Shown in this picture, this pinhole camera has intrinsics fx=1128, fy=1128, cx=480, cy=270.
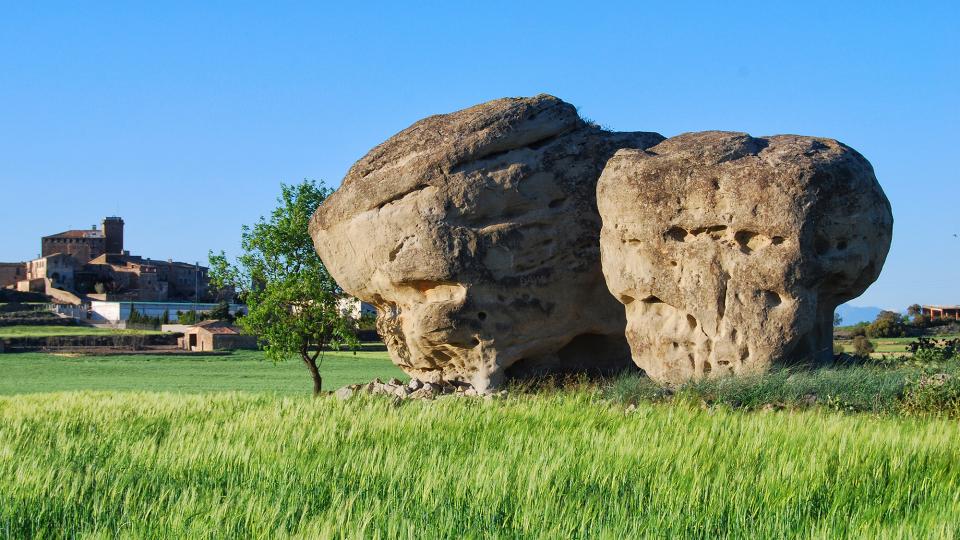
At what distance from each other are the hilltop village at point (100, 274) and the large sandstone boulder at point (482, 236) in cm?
9491

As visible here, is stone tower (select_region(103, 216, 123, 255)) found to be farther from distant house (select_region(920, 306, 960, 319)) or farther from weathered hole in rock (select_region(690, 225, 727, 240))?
weathered hole in rock (select_region(690, 225, 727, 240))

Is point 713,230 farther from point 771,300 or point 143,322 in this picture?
point 143,322

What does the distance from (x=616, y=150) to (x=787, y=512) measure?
13273 millimetres

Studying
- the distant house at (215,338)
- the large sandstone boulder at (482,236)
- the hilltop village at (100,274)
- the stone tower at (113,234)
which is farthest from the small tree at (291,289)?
the stone tower at (113,234)

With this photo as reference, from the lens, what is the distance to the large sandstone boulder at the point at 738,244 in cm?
1792

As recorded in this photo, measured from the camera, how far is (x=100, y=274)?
133375 mm

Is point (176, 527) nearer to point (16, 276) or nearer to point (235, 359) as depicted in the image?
point (235, 359)

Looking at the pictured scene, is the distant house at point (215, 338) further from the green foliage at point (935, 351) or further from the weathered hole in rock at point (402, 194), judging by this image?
the green foliage at point (935, 351)

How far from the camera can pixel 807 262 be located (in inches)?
702

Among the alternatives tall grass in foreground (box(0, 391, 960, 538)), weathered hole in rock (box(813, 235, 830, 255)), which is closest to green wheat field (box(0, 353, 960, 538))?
tall grass in foreground (box(0, 391, 960, 538))

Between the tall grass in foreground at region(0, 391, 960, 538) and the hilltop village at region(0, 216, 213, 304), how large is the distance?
101m

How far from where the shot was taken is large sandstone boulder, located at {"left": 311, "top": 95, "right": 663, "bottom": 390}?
→ 20.1 metres

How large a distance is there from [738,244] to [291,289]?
43.8 feet

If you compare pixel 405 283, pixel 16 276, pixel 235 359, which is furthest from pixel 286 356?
pixel 16 276
